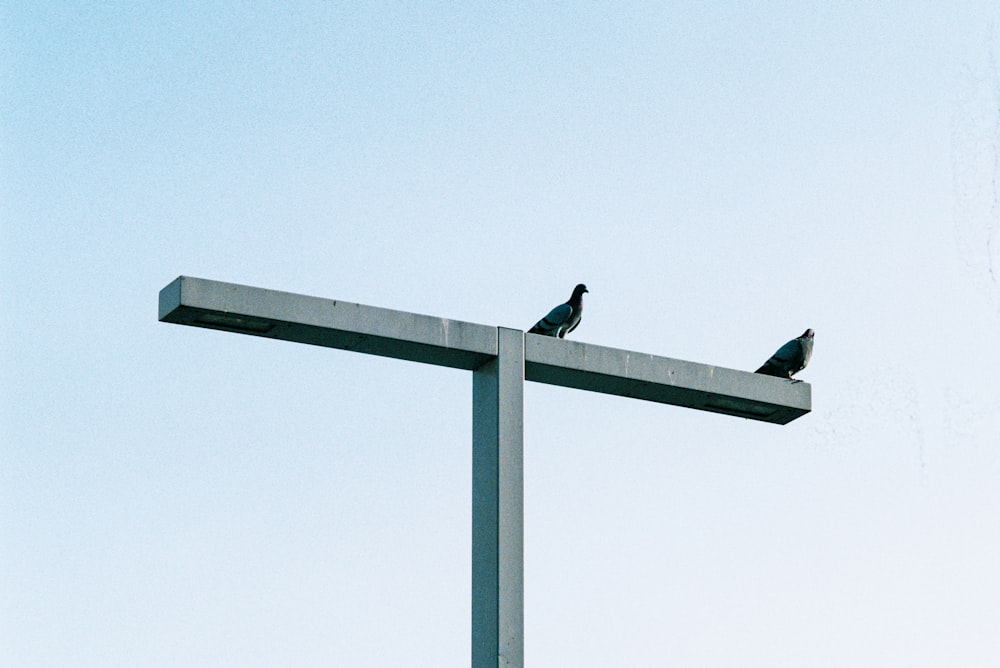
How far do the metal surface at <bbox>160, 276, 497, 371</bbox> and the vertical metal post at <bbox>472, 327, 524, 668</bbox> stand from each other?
0.13 meters

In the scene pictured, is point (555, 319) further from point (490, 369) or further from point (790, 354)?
point (490, 369)

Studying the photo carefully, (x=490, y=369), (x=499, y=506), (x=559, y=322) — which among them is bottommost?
(x=499, y=506)

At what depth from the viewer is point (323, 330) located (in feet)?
26.0

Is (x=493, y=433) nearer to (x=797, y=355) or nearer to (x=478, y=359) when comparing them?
(x=478, y=359)

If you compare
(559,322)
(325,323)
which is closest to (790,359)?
(559,322)

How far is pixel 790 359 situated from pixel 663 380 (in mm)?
1347

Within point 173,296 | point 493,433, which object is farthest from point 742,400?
point 173,296

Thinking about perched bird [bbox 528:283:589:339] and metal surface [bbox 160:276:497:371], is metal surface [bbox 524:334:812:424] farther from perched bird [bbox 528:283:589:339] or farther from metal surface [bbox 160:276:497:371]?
perched bird [bbox 528:283:589:339]

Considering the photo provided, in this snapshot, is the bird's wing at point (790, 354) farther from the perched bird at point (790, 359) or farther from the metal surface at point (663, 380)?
the metal surface at point (663, 380)

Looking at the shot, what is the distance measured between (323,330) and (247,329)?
1.07 ft

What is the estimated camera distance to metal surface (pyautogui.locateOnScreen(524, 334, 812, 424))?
848 centimetres

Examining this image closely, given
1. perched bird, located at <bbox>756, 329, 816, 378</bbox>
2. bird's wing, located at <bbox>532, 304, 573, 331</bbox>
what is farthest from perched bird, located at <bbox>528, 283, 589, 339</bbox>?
perched bird, located at <bbox>756, 329, 816, 378</bbox>

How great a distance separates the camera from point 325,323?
7.90 m

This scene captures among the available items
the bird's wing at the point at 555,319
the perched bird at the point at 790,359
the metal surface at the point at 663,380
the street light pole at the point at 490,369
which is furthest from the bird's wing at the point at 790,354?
the bird's wing at the point at 555,319
